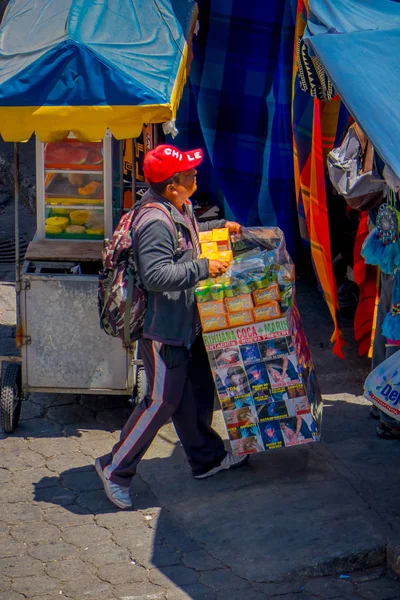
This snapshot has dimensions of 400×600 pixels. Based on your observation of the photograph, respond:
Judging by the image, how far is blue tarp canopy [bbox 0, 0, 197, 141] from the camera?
471cm

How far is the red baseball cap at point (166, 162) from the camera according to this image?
442cm

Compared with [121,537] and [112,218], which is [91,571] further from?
[112,218]

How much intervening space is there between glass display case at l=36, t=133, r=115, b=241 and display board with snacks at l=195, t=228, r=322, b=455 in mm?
1034

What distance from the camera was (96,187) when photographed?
5.50 m

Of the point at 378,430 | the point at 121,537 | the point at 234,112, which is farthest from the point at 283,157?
the point at 121,537

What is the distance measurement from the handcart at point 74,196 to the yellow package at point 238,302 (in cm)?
101

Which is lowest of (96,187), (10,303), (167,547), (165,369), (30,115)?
(10,303)

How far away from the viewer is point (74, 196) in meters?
5.52

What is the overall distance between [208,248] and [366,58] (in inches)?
44.9

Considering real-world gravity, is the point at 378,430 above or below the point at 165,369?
below

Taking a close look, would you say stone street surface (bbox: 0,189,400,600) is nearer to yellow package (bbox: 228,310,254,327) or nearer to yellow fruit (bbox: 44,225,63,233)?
yellow package (bbox: 228,310,254,327)

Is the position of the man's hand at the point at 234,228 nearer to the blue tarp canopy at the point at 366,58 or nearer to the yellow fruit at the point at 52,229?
the blue tarp canopy at the point at 366,58

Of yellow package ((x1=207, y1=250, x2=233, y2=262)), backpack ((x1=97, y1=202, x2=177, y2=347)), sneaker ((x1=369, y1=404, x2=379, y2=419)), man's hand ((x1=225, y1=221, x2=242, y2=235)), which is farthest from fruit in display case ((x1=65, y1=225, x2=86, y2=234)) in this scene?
sneaker ((x1=369, y1=404, x2=379, y2=419))

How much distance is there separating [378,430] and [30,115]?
2.51 m
